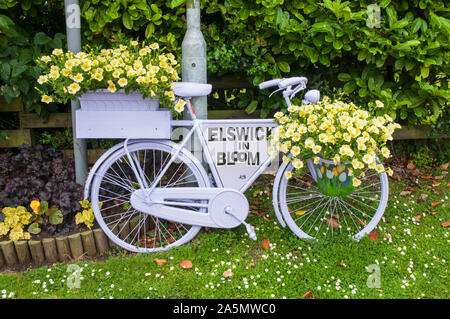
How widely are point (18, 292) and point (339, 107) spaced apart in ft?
8.21

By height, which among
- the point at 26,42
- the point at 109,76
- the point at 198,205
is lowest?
the point at 198,205

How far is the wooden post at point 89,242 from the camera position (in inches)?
120

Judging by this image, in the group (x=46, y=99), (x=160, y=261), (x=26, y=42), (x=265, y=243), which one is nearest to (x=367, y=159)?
(x=265, y=243)

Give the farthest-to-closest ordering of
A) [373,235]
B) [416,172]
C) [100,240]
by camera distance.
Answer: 1. [416,172]
2. [373,235]
3. [100,240]

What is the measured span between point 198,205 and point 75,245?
95cm

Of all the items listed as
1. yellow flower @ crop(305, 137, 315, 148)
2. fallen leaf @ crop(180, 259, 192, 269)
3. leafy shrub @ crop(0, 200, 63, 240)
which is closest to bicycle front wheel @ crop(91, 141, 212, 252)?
fallen leaf @ crop(180, 259, 192, 269)

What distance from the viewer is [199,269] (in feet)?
9.63

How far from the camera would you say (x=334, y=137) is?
8.99 ft

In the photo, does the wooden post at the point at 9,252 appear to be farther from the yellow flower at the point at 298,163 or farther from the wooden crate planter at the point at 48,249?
the yellow flower at the point at 298,163

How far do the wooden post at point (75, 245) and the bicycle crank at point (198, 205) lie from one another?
478mm

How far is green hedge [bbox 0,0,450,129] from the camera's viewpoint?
11.0 feet

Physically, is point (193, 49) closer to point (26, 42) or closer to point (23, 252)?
point (26, 42)

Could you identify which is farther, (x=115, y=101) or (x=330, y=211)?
(x=330, y=211)

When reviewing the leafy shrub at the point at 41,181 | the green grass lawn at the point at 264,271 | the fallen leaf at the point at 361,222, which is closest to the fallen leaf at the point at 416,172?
the green grass lawn at the point at 264,271
